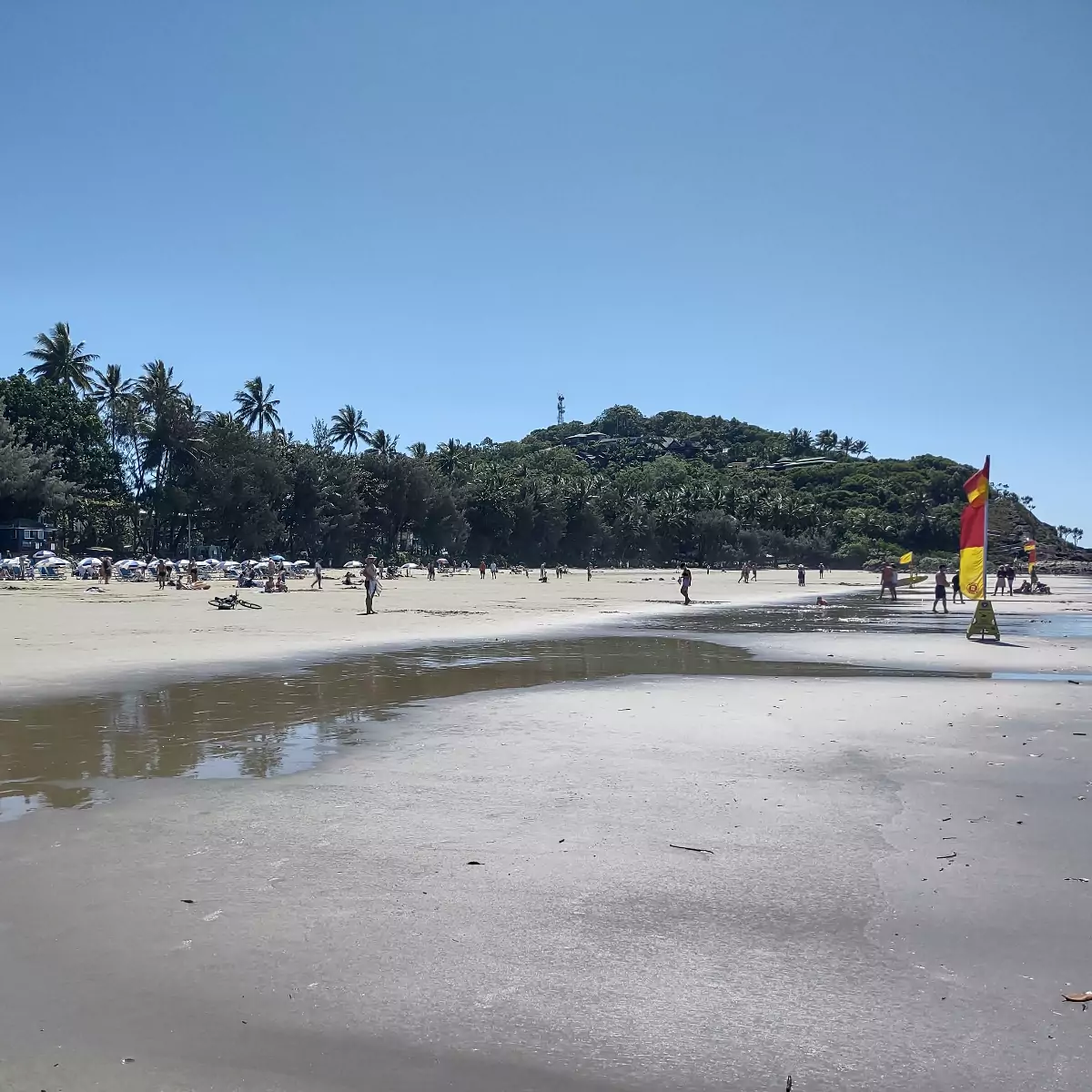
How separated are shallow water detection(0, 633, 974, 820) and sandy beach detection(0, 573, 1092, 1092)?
2.23ft

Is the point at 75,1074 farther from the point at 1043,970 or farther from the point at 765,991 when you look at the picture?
the point at 1043,970

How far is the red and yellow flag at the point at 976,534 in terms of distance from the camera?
23.0 m

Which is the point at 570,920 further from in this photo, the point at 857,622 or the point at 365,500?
the point at 365,500

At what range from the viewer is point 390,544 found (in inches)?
3433

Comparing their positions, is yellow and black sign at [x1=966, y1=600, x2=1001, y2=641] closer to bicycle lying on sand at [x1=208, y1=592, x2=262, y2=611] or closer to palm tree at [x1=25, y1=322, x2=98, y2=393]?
bicycle lying on sand at [x1=208, y1=592, x2=262, y2=611]

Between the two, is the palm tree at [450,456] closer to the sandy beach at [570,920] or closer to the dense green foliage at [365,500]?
the dense green foliage at [365,500]

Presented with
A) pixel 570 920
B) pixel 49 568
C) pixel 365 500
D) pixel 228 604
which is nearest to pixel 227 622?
pixel 228 604

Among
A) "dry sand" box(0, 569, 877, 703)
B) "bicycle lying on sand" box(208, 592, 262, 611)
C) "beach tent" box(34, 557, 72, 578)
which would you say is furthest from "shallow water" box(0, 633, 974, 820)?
"beach tent" box(34, 557, 72, 578)

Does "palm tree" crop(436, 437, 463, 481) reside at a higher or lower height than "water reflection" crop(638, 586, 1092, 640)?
higher

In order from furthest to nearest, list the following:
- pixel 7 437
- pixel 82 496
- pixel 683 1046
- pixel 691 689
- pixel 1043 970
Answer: pixel 82 496
pixel 7 437
pixel 691 689
pixel 1043 970
pixel 683 1046

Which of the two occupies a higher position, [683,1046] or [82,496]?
[82,496]

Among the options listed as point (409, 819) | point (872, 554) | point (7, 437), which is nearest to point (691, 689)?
point (409, 819)

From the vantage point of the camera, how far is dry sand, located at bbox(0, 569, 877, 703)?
54.7ft

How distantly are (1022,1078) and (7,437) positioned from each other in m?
70.2
